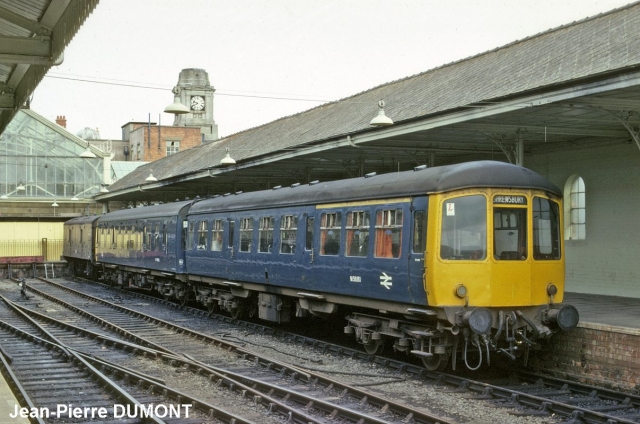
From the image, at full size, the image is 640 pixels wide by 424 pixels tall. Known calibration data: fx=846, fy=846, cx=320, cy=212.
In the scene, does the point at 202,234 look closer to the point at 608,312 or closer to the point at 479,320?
the point at 608,312

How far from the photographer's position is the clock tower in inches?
3292

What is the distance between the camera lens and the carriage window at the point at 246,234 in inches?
711

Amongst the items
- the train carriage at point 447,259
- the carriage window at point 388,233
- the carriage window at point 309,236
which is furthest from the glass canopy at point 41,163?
the carriage window at point 388,233

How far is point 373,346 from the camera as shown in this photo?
1403 centimetres

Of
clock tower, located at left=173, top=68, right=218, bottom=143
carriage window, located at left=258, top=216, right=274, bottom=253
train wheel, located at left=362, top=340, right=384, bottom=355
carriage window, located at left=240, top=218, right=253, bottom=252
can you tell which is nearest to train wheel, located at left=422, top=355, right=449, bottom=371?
train wheel, located at left=362, top=340, right=384, bottom=355

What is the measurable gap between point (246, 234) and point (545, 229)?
7.68 m

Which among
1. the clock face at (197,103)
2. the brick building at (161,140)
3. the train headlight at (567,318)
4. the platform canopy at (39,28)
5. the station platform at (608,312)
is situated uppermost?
the clock face at (197,103)

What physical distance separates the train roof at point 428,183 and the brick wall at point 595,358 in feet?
7.17

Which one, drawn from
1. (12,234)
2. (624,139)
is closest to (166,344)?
(624,139)

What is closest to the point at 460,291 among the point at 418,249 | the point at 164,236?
the point at 418,249

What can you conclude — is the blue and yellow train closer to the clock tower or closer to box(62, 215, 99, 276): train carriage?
box(62, 215, 99, 276): train carriage

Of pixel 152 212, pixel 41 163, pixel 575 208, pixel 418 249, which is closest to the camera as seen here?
pixel 418 249

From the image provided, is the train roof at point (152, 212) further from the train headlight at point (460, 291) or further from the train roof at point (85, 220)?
the train headlight at point (460, 291)

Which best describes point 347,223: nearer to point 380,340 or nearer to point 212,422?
point 380,340
